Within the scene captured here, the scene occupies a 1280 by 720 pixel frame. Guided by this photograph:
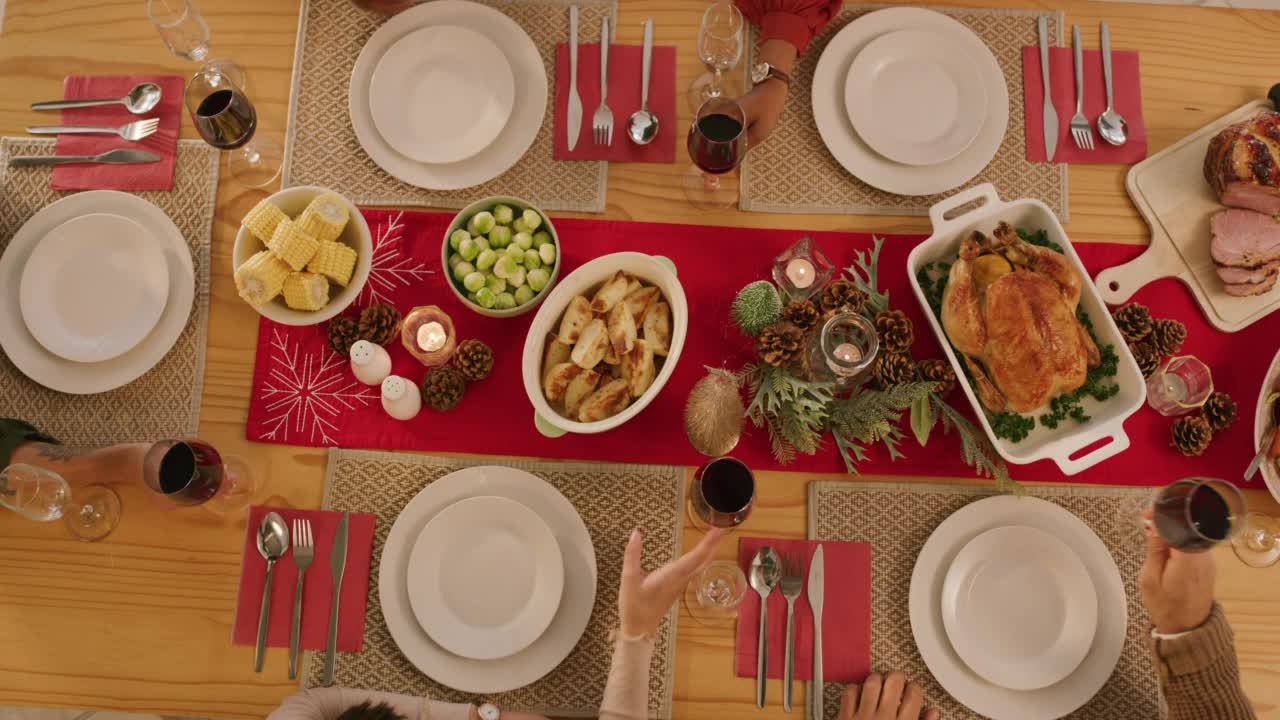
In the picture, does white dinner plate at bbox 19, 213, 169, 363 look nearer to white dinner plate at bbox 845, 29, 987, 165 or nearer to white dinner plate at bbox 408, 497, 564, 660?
white dinner plate at bbox 408, 497, 564, 660

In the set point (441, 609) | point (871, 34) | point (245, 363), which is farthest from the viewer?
point (871, 34)

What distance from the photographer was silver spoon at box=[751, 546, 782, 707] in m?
1.26

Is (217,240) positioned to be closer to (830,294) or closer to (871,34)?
(830,294)

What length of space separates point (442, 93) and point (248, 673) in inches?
43.2

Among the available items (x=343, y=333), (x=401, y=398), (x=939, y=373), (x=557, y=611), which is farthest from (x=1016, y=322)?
(x=343, y=333)

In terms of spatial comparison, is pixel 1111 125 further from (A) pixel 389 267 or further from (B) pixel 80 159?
(B) pixel 80 159

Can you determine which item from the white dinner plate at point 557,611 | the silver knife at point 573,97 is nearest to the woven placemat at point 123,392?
the white dinner plate at point 557,611

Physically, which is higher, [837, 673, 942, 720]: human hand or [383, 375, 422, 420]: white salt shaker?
[383, 375, 422, 420]: white salt shaker

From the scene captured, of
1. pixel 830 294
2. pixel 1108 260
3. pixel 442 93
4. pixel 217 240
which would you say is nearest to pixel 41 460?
pixel 217 240

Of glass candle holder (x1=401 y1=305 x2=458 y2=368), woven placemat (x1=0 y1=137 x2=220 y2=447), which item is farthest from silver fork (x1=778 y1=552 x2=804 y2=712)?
woven placemat (x1=0 y1=137 x2=220 y2=447)

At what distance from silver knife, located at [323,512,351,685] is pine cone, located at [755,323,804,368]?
781 millimetres

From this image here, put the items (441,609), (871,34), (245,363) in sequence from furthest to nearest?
(871,34)
(245,363)
(441,609)

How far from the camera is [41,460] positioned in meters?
1.27

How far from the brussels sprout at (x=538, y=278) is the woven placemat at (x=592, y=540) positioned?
315 millimetres
